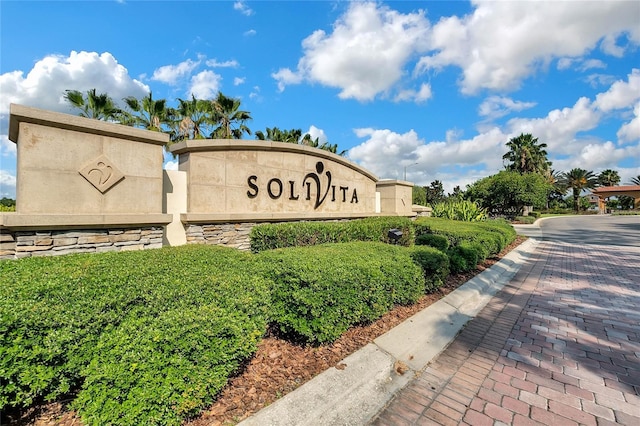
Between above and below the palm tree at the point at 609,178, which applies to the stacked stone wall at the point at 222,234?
below

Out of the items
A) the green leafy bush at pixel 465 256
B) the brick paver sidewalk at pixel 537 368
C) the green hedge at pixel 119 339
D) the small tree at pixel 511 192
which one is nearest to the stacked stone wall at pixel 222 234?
the green hedge at pixel 119 339

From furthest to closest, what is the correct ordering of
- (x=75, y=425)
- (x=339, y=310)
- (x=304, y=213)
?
(x=304, y=213), (x=339, y=310), (x=75, y=425)

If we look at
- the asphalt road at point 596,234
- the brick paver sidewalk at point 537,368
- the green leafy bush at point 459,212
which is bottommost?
the brick paver sidewalk at point 537,368

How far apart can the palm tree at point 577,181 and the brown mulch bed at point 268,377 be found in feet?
234

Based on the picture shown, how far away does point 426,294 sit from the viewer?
529 centimetres

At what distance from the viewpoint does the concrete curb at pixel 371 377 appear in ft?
7.52

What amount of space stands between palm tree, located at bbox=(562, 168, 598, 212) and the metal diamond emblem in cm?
7304

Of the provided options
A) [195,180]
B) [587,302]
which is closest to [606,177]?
[587,302]

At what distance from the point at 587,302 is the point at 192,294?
21.9ft

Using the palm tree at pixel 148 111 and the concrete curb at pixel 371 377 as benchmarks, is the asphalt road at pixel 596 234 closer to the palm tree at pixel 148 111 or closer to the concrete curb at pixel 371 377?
the concrete curb at pixel 371 377

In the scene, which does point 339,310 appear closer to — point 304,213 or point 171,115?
point 304,213

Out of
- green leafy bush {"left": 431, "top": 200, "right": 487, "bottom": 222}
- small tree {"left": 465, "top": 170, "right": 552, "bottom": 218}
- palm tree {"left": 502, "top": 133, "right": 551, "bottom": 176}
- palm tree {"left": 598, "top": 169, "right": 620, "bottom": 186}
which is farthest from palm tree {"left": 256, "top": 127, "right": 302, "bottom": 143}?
palm tree {"left": 598, "top": 169, "right": 620, "bottom": 186}

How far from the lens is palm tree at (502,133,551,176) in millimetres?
46594

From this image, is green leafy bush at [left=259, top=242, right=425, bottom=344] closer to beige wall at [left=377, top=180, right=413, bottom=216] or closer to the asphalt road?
beige wall at [left=377, top=180, right=413, bottom=216]
